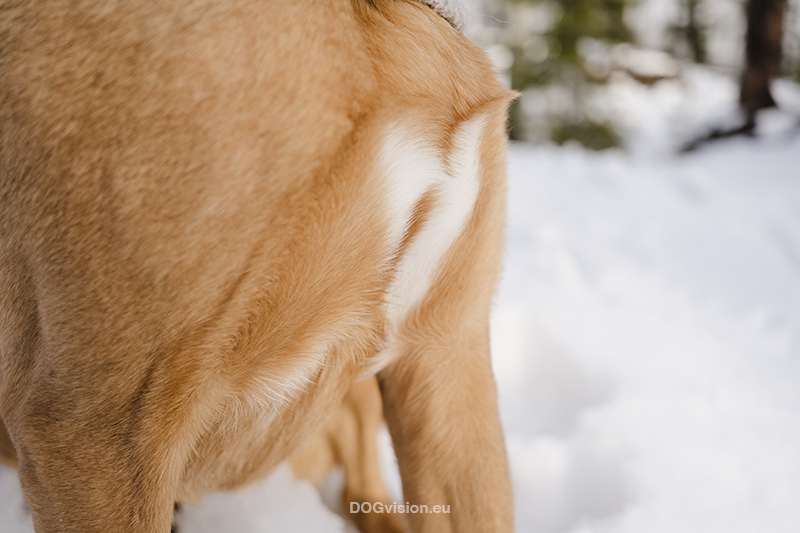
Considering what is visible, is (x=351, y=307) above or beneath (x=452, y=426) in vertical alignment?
above

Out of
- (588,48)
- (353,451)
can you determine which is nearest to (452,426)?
(353,451)

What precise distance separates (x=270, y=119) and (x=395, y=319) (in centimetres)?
29

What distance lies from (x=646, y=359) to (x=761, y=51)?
2199 millimetres

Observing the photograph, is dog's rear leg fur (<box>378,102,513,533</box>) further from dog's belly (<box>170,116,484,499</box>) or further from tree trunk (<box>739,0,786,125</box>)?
tree trunk (<box>739,0,786,125</box>)

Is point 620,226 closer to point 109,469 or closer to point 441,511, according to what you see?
point 441,511

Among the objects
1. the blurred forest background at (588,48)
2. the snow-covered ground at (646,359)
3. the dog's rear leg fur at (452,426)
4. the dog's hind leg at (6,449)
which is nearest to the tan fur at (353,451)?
the snow-covered ground at (646,359)

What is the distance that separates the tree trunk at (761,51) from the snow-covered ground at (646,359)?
1.37 ft

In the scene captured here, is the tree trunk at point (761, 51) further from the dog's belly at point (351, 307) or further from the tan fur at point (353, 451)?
the dog's belly at point (351, 307)

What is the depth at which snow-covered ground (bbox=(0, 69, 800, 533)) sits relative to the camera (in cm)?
94

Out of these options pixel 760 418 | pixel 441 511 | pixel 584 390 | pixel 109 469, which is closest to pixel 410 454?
pixel 441 511

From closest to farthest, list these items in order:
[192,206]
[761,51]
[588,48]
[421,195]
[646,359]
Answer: [192,206]
[421,195]
[646,359]
[761,51]
[588,48]

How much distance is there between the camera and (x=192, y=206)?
1.47ft

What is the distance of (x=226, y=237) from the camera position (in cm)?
46

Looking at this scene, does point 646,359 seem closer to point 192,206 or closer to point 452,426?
point 452,426
